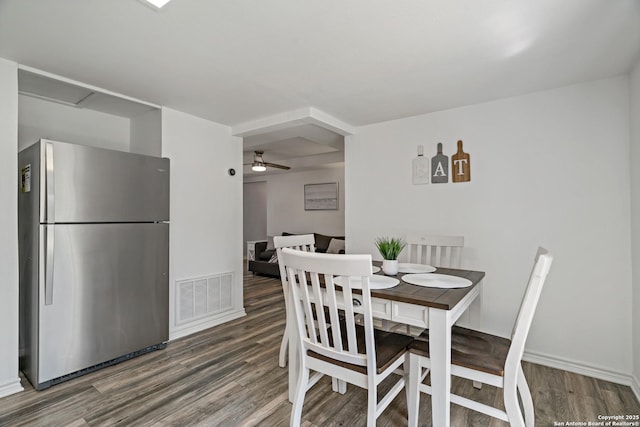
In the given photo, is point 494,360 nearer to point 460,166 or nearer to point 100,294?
point 460,166

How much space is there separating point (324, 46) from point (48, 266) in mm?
2346

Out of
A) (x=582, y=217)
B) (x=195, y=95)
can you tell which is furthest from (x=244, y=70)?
(x=582, y=217)

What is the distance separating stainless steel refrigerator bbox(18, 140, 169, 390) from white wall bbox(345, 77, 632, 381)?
254cm

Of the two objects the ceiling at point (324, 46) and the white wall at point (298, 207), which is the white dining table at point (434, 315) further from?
the white wall at point (298, 207)

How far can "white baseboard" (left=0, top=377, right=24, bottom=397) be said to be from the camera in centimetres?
207

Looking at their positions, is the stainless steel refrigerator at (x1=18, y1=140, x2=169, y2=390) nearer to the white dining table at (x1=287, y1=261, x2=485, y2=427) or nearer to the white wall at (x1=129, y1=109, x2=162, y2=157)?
the white wall at (x1=129, y1=109, x2=162, y2=157)

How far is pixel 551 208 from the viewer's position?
257 centimetres

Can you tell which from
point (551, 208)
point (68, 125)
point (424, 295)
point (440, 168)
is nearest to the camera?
point (424, 295)

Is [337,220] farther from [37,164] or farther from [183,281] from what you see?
[37,164]

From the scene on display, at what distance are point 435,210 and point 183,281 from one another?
2.63 metres

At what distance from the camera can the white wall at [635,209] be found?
6.95 feet

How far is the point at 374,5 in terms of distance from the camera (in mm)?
1560

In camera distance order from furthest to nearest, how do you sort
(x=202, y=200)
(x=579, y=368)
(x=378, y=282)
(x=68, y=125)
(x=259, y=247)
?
(x=259, y=247)
(x=202, y=200)
(x=68, y=125)
(x=579, y=368)
(x=378, y=282)

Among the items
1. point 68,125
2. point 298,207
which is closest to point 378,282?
point 68,125
